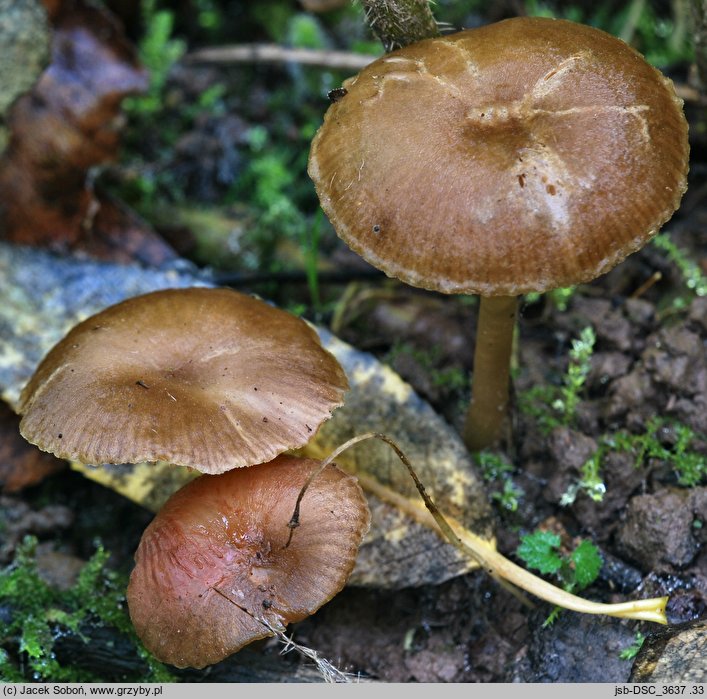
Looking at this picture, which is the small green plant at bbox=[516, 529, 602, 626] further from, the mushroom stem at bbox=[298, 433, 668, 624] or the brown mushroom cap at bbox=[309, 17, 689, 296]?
the brown mushroom cap at bbox=[309, 17, 689, 296]

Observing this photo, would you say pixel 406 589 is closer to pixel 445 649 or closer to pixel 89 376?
pixel 445 649

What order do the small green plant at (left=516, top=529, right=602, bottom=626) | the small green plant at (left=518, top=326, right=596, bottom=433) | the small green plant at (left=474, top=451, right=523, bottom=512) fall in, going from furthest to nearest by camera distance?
the small green plant at (left=518, top=326, right=596, bottom=433), the small green plant at (left=474, top=451, right=523, bottom=512), the small green plant at (left=516, top=529, right=602, bottom=626)

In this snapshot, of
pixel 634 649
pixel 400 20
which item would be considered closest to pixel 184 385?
pixel 400 20

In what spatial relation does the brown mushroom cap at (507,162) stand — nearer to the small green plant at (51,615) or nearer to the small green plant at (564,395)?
the small green plant at (564,395)

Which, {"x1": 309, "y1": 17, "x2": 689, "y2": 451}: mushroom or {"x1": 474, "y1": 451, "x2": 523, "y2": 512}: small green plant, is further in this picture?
{"x1": 474, "y1": 451, "x2": 523, "y2": 512}: small green plant

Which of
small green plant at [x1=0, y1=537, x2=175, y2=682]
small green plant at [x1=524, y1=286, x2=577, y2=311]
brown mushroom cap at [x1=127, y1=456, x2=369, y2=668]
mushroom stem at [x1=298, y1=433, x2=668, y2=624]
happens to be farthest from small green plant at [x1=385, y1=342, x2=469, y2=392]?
small green plant at [x1=0, y1=537, x2=175, y2=682]

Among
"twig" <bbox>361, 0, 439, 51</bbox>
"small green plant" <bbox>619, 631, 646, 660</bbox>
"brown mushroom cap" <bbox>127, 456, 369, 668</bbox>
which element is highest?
"twig" <bbox>361, 0, 439, 51</bbox>

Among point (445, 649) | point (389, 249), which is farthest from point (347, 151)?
point (445, 649)
